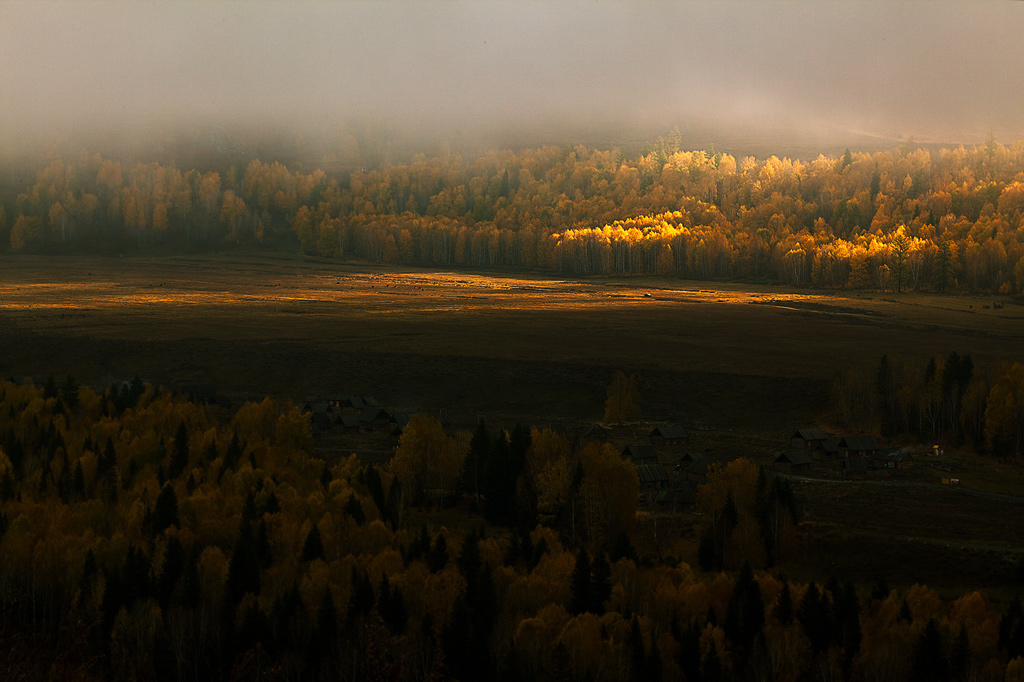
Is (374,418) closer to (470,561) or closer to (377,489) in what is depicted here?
(377,489)

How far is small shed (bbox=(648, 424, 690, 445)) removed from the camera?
72.6m

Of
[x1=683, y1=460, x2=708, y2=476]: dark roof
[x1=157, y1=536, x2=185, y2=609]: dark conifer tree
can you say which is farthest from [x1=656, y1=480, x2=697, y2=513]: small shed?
Answer: [x1=157, y1=536, x2=185, y2=609]: dark conifer tree

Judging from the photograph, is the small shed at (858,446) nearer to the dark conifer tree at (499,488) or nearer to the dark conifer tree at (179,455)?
the dark conifer tree at (499,488)

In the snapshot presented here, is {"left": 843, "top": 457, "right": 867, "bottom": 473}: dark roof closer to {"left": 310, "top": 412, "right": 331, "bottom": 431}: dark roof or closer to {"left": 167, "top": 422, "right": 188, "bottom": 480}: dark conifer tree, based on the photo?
{"left": 310, "top": 412, "right": 331, "bottom": 431}: dark roof

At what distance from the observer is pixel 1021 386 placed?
70312 mm

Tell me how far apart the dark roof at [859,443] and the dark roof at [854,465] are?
11.2 ft

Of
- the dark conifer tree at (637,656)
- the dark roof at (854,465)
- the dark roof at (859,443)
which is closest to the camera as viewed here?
the dark conifer tree at (637,656)

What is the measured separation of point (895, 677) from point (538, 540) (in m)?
17.3

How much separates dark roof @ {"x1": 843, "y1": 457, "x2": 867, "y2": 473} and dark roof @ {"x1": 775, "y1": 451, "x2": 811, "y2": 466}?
241 centimetres

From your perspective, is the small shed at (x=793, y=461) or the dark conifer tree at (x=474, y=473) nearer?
the dark conifer tree at (x=474, y=473)

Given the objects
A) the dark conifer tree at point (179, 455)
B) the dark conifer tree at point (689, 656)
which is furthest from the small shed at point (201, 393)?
the dark conifer tree at point (689, 656)

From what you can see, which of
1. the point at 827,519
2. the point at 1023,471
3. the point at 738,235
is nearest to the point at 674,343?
the point at 1023,471

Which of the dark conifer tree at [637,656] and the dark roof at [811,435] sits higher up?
the dark roof at [811,435]

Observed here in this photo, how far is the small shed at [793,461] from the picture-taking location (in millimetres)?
64938
